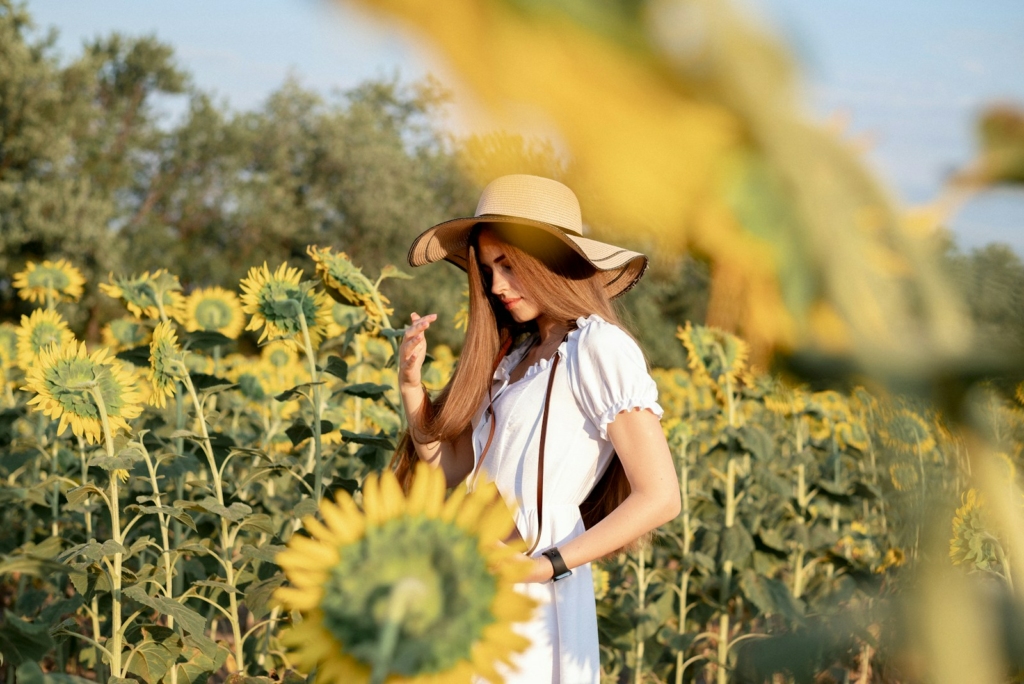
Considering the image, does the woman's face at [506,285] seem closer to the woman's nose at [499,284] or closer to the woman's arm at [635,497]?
the woman's nose at [499,284]

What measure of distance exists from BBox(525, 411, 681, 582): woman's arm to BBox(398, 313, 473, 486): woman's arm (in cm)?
47

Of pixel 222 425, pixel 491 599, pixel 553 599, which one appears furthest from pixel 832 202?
pixel 222 425

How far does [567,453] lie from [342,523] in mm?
1221

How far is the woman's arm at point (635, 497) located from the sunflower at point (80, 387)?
3.36 ft

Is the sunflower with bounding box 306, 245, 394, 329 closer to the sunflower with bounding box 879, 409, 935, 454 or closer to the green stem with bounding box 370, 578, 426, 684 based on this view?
the green stem with bounding box 370, 578, 426, 684

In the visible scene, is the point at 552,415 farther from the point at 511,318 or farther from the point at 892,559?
the point at 892,559

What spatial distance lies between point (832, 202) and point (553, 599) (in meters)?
1.40

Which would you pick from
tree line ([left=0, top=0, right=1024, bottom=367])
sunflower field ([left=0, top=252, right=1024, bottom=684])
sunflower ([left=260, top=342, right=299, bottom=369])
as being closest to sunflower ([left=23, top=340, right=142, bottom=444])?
sunflower field ([left=0, top=252, right=1024, bottom=684])

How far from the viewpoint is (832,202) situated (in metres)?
0.19

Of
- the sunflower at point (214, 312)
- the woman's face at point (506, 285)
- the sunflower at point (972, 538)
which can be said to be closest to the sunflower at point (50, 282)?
the sunflower at point (214, 312)

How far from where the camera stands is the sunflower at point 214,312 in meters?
3.34

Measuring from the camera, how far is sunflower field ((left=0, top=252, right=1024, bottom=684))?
283mm

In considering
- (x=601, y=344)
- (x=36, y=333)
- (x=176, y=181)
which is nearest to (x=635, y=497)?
(x=601, y=344)

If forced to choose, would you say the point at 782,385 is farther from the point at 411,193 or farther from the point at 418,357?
the point at 411,193
